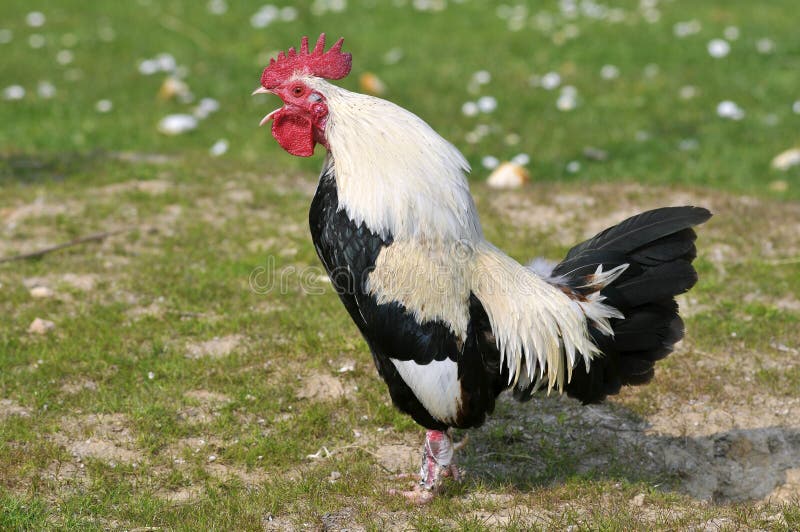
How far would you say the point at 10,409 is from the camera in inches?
200

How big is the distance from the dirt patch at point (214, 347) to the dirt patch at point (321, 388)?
2.04 ft

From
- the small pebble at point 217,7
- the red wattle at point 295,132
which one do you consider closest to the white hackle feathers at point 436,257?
the red wattle at point 295,132

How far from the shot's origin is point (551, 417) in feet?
17.4

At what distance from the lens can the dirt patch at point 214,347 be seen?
18.9 feet

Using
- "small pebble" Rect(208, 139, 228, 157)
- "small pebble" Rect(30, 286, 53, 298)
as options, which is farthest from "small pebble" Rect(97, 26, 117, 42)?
"small pebble" Rect(30, 286, 53, 298)

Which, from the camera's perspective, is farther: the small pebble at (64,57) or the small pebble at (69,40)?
the small pebble at (69,40)

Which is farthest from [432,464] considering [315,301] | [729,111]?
[729,111]

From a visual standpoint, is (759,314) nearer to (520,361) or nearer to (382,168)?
(520,361)

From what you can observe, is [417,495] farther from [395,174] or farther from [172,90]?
[172,90]

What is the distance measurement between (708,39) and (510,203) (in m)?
5.59

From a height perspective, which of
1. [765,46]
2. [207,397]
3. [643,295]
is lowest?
[207,397]

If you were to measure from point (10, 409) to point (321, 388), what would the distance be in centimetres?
184

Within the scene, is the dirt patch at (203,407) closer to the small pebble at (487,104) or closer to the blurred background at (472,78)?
the blurred background at (472,78)

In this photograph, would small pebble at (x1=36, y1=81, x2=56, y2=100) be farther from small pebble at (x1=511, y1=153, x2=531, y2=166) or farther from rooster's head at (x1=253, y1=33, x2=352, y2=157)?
rooster's head at (x1=253, y1=33, x2=352, y2=157)
